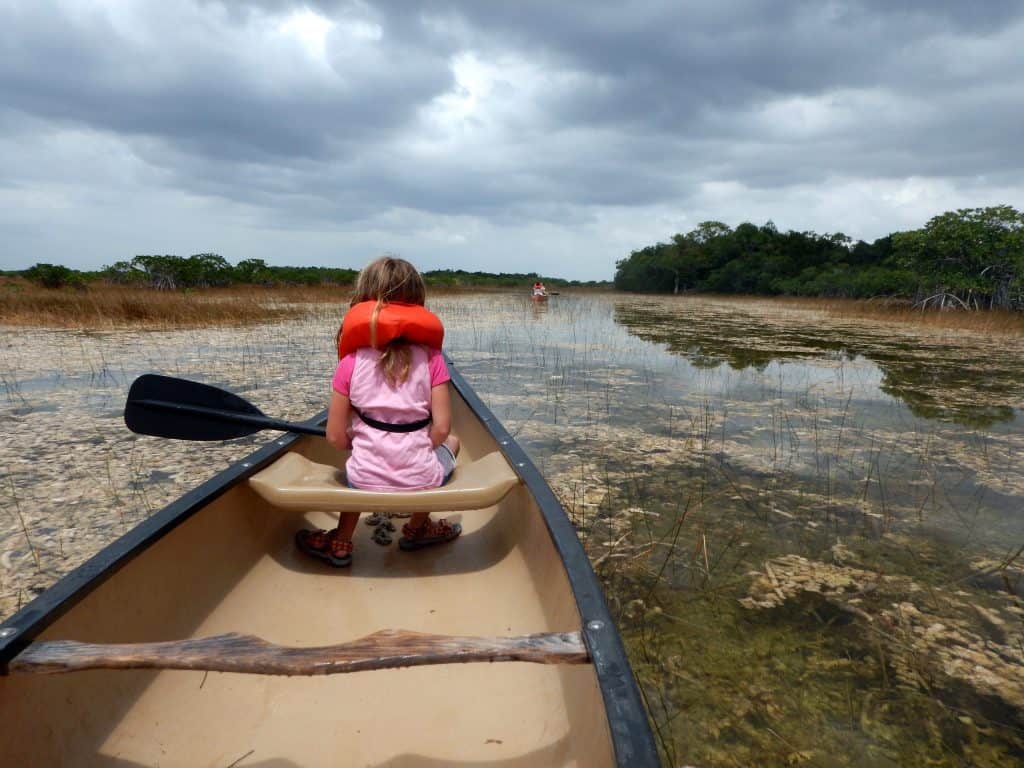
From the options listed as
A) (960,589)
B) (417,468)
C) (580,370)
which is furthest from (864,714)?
(580,370)

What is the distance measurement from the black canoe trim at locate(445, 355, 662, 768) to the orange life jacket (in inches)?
25.4

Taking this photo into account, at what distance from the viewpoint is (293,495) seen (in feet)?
5.90

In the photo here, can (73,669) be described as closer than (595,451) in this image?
Yes

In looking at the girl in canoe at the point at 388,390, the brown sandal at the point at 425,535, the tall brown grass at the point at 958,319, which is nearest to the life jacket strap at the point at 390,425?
the girl in canoe at the point at 388,390

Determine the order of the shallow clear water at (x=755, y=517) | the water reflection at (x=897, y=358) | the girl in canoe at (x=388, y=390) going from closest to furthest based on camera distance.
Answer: the shallow clear water at (x=755, y=517)
the girl in canoe at (x=388, y=390)
the water reflection at (x=897, y=358)

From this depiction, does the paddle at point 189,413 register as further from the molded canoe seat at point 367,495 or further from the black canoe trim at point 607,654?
the black canoe trim at point 607,654

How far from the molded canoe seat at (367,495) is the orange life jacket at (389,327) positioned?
0.48 m

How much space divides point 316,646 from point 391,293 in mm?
1117

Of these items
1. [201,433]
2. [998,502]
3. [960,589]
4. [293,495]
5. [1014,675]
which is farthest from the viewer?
[998,502]

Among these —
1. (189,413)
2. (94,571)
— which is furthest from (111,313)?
(94,571)

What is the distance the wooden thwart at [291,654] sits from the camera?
1.01 metres

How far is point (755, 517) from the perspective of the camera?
8.89 ft

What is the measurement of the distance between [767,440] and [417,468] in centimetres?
289

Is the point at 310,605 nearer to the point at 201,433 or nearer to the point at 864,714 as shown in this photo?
the point at 201,433
